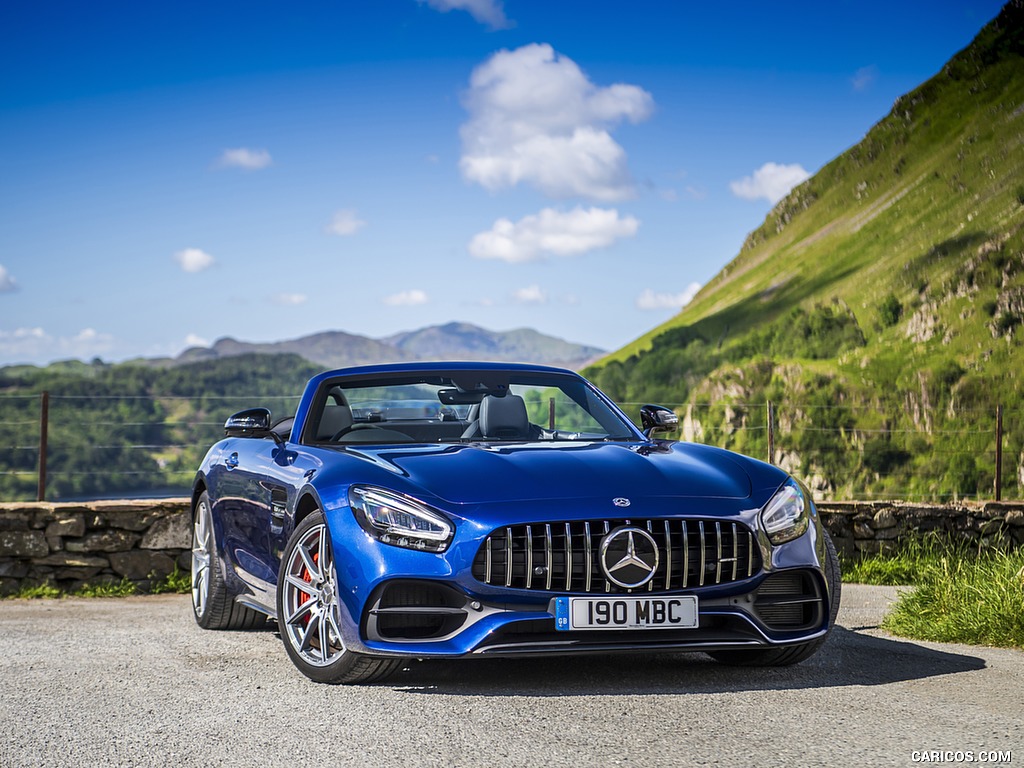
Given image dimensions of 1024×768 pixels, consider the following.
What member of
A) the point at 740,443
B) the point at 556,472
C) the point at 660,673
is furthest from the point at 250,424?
the point at 740,443

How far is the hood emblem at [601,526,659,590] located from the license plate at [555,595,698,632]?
79 millimetres

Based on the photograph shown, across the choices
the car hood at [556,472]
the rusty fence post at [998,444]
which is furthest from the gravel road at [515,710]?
the rusty fence post at [998,444]

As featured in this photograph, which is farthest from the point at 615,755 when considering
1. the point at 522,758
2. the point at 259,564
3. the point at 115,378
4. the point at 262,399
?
the point at 115,378

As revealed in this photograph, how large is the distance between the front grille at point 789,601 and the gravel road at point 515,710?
26 cm

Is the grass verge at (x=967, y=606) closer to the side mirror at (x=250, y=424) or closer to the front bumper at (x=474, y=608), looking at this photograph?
the front bumper at (x=474, y=608)

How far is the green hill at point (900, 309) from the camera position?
97.1 m

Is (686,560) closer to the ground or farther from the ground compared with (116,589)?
farther from the ground

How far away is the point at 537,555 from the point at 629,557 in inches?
14.5

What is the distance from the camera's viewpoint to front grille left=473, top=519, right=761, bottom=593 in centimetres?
524

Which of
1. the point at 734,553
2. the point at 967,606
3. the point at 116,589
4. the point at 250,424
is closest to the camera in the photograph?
the point at 734,553

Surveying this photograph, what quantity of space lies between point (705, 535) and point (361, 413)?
2466 millimetres

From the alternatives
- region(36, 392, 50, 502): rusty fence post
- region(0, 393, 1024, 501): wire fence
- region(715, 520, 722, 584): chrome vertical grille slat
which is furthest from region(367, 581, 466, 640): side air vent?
region(36, 392, 50, 502): rusty fence post

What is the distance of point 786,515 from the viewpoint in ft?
18.7

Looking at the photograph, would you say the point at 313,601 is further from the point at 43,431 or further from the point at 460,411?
the point at 43,431
